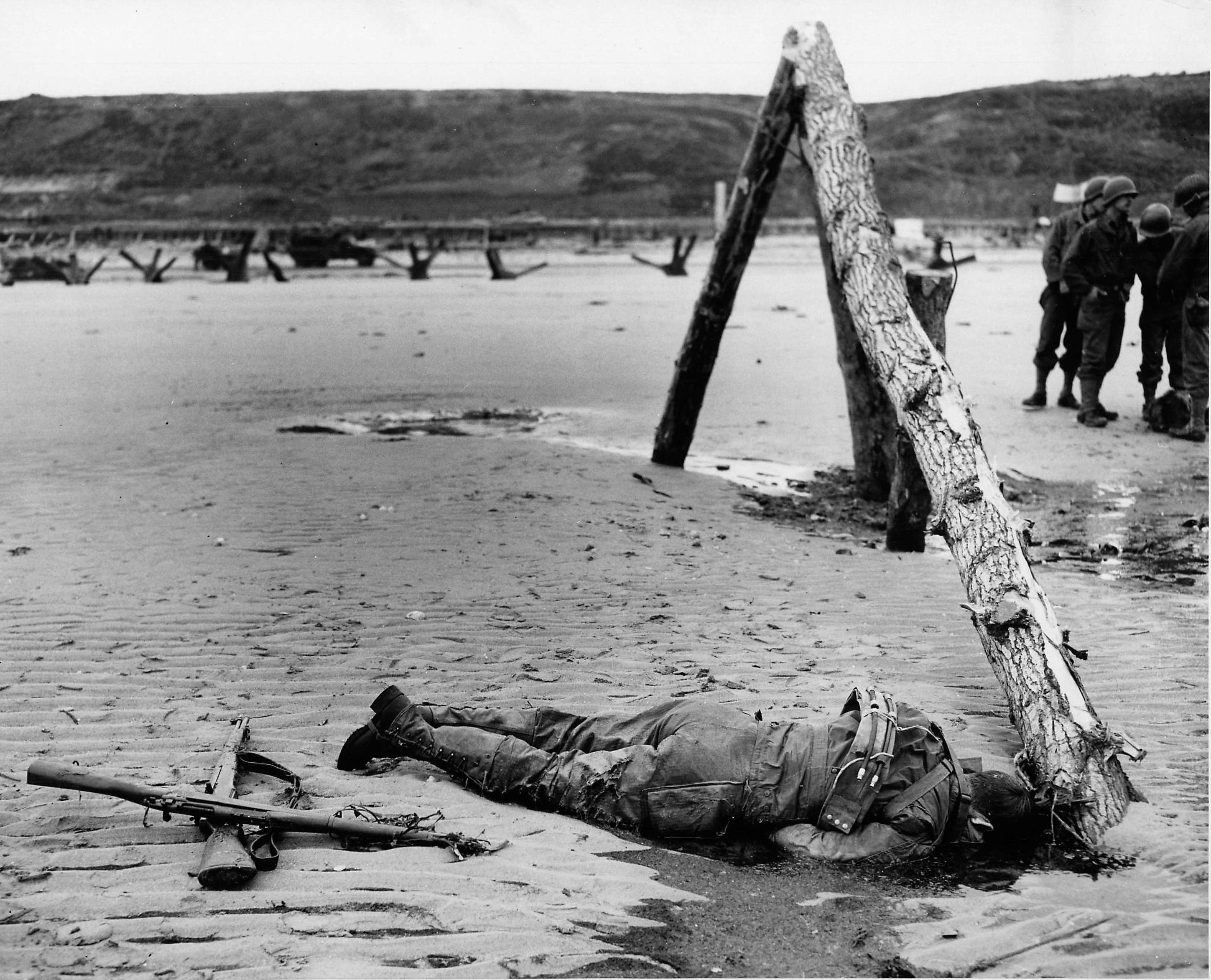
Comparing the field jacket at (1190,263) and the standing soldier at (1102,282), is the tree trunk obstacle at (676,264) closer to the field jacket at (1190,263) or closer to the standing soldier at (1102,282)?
the standing soldier at (1102,282)

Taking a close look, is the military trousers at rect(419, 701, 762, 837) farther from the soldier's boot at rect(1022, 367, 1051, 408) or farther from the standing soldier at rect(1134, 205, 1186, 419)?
the soldier's boot at rect(1022, 367, 1051, 408)

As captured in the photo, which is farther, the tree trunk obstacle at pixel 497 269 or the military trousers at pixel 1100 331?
the tree trunk obstacle at pixel 497 269

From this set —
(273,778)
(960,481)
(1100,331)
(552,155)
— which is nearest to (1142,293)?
(1100,331)

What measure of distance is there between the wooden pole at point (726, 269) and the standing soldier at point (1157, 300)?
4471mm

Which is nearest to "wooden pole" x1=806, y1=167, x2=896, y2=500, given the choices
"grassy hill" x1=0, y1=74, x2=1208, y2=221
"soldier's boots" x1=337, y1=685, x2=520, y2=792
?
"soldier's boots" x1=337, y1=685, x2=520, y2=792

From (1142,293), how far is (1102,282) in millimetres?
420

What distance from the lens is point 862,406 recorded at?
850 centimetres

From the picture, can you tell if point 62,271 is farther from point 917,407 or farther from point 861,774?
point 861,774

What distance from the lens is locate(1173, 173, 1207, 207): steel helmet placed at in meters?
10.4

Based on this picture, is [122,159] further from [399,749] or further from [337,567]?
[399,749]

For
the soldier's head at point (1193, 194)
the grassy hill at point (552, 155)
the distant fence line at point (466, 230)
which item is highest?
the grassy hill at point (552, 155)

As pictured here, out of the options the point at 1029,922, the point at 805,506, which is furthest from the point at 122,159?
the point at 1029,922

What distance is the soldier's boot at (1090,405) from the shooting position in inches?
455

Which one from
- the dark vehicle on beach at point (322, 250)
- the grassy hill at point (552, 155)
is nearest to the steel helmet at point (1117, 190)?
the grassy hill at point (552, 155)
